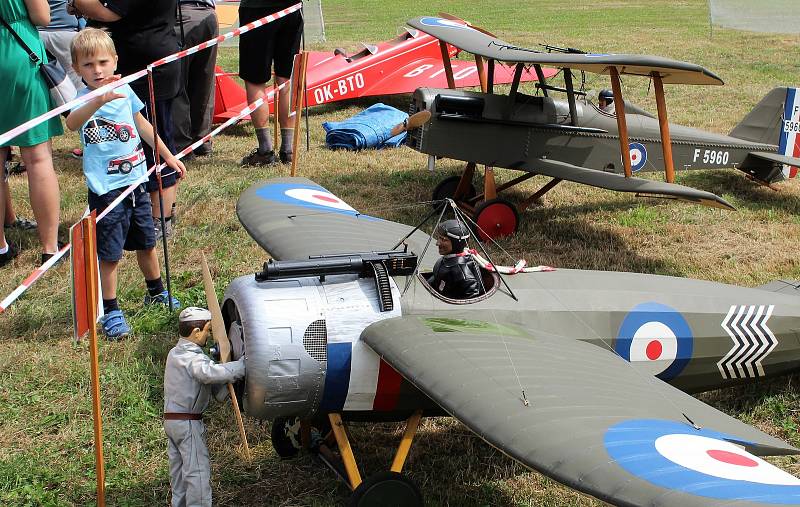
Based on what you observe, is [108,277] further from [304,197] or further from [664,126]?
[664,126]

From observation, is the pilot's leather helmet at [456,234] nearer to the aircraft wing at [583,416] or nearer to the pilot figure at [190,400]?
the aircraft wing at [583,416]

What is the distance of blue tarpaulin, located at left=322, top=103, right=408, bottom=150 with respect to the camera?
10648mm

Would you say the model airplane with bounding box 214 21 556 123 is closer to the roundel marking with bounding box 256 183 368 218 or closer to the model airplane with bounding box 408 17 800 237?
the model airplane with bounding box 408 17 800 237

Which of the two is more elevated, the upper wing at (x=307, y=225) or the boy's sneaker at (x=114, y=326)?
the upper wing at (x=307, y=225)

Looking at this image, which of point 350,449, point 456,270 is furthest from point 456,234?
point 350,449

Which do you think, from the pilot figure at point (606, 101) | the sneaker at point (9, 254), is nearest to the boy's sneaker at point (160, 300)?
the sneaker at point (9, 254)

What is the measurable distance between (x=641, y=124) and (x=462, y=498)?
540 centimetres

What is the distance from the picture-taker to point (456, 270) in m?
4.55

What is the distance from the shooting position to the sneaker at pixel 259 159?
9820 millimetres

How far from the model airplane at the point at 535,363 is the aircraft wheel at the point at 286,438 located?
11 mm

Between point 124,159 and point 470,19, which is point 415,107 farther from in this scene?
point 470,19

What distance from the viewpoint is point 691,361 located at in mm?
4879

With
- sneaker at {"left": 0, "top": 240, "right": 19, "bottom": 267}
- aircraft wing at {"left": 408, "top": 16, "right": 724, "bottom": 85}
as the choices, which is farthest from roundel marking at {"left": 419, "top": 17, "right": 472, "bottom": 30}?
sneaker at {"left": 0, "top": 240, "right": 19, "bottom": 267}

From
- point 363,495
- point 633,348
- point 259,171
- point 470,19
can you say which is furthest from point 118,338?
point 470,19
